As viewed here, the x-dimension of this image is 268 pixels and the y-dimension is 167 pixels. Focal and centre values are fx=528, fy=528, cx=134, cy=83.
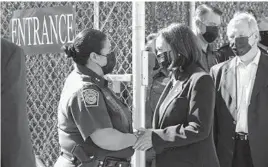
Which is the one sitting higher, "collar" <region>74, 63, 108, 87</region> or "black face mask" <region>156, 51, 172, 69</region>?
"black face mask" <region>156, 51, 172, 69</region>

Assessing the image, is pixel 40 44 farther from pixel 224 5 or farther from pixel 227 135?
pixel 224 5

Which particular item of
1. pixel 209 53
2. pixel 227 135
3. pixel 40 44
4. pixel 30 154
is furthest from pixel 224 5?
pixel 30 154

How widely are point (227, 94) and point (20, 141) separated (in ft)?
6.68

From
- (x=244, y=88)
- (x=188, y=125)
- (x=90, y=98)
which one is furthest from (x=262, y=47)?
(x=90, y=98)

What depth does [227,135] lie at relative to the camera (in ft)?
12.3

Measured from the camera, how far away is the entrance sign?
459 centimetres

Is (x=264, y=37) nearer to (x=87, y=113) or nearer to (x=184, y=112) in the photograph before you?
(x=184, y=112)

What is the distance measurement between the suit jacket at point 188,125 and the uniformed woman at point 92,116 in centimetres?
22

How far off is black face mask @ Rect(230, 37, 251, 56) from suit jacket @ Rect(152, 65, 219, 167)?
2.20ft

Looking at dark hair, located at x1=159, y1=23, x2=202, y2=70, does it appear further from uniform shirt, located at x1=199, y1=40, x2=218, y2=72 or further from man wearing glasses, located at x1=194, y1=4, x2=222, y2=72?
man wearing glasses, located at x1=194, y1=4, x2=222, y2=72

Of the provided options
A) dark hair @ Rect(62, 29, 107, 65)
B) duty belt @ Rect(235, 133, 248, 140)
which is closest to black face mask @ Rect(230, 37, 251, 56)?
duty belt @ Rect(235, 133, 248, 140)

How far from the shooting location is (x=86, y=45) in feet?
10.8

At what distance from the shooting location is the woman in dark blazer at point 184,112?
3.16 meters

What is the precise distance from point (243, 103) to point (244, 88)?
112 mm
